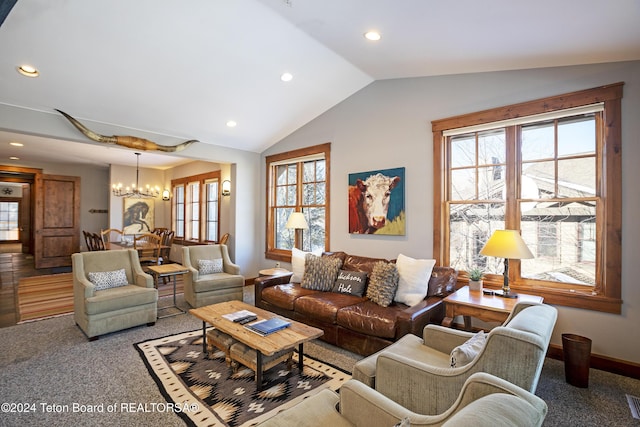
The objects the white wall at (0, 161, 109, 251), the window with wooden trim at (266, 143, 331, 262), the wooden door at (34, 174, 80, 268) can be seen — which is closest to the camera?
the window with wooden trim at (266, 143, 331, 262)

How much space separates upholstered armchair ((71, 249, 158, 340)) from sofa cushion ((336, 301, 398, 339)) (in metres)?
2.45

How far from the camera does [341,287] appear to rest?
12.6ft

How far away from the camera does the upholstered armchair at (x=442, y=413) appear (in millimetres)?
Result: 889

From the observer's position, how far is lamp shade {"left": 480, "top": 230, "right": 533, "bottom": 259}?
2.74 metres

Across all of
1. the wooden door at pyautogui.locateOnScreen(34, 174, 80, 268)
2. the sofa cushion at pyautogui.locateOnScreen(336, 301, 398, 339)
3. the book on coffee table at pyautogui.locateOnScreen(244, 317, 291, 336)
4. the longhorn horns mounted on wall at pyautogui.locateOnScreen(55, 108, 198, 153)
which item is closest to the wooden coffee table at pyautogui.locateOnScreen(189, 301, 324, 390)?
the book on coffee table at pyautogui.locateOnScreen(244, 317, 291, 336)

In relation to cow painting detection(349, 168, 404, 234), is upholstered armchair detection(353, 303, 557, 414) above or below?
below

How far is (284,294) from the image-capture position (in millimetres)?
3861

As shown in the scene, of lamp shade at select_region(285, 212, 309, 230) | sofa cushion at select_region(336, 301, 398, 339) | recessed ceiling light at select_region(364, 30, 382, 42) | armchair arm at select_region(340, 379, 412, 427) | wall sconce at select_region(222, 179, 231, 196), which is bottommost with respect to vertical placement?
sofa cushion at select_region(336, 301, 398, 339)

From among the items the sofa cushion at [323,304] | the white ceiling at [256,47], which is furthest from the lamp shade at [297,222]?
the white ceiling at [256,47]

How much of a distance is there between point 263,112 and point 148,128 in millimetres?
1758

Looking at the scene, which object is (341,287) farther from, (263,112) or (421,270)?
(263,112)

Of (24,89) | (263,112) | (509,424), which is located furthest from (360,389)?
(24,89)

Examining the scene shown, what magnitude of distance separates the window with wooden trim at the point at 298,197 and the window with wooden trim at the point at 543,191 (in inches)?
77.1

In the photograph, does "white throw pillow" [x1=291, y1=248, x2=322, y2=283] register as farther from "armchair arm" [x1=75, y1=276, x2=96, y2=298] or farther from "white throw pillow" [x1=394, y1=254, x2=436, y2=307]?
"armchair arm" [x1=75, y1=276, x2=96, y2=298]
